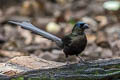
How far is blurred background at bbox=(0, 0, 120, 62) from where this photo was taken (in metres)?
7.65

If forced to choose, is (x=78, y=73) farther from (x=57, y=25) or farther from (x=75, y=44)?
(x=57, y=25)

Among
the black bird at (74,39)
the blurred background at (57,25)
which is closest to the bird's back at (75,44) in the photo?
the black bird at (74,39)

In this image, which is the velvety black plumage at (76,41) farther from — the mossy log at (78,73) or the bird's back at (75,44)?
the mossy log at (78,73)

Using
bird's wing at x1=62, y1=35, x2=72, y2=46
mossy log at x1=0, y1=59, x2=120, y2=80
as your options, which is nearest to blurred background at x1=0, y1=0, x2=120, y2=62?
bird's wing at x1=62, y1=35, x2=72, y2=46

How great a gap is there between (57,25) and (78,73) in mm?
6068

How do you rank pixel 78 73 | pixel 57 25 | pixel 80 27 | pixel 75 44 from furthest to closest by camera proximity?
pixel 57 25
pixel 80 27
pixel 75 44
pixel 78 73

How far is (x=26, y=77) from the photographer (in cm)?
398

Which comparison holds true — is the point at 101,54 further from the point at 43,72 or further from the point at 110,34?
the point at 43,72

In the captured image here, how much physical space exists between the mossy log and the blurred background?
2658 mm

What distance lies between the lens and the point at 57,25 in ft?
33.1

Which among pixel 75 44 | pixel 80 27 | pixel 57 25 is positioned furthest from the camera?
pixel 57 25

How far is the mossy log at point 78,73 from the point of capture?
3.96 m

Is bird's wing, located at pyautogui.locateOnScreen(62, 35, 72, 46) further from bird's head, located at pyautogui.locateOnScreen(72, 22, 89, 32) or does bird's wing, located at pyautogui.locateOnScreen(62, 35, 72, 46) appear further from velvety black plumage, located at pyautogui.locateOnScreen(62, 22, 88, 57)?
bird's head, located at pyautogui.locateOnScreen(72, 22, 89, 32)

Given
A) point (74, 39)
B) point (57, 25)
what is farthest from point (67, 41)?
point (57, 25)
